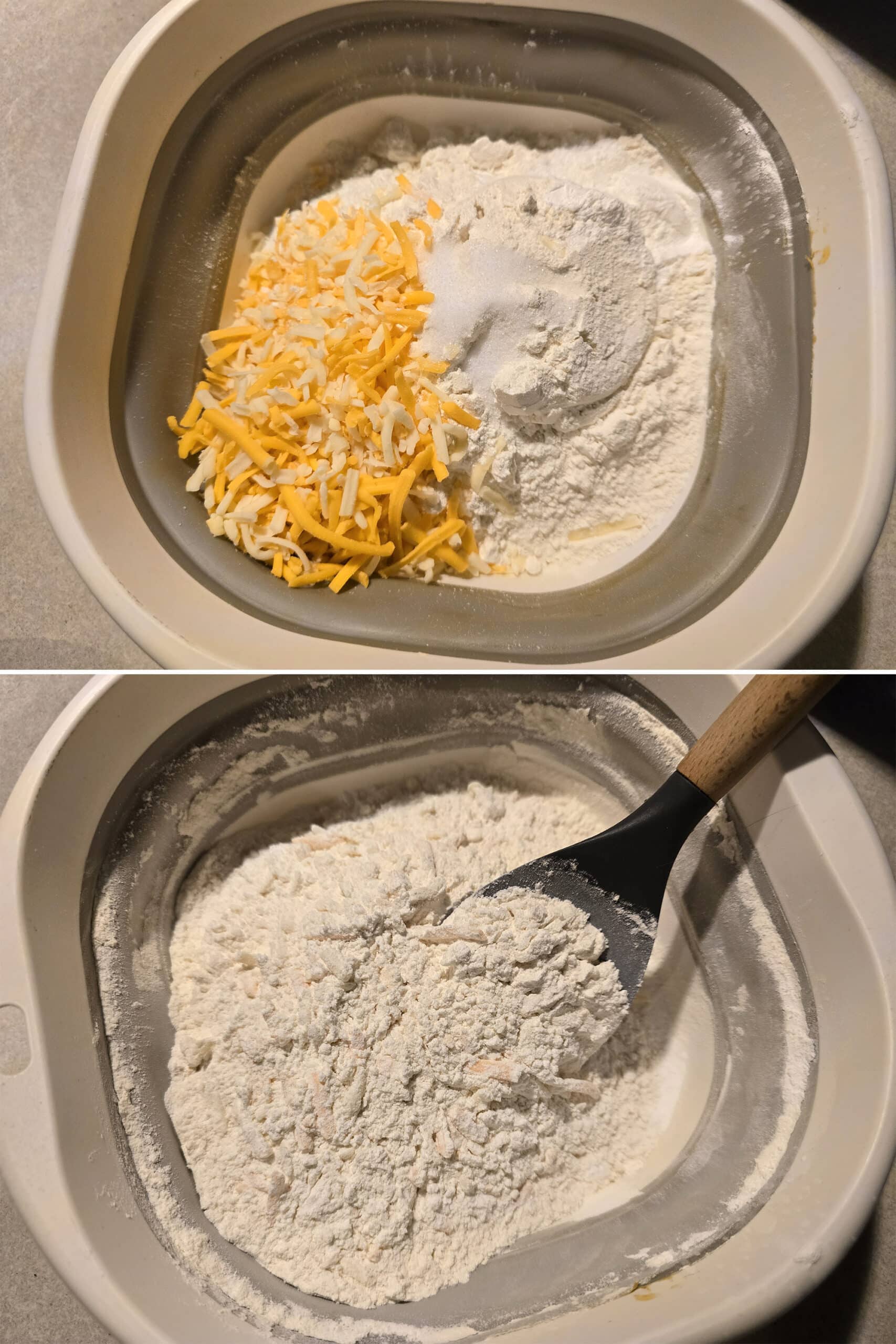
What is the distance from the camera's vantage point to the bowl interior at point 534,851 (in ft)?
2.02

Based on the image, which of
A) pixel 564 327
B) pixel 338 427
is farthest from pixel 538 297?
pixel 338 427

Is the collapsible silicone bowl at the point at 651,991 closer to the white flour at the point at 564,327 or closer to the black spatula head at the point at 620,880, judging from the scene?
the black spatula head at the point at 620,880

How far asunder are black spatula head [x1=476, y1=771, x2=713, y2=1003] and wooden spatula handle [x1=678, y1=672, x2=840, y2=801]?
38 mm

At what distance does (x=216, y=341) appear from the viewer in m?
0.74

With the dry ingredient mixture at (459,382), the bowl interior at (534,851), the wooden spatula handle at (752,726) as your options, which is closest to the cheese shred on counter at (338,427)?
the dry ingredient mixture at (459,382)

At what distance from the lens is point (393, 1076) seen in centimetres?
60

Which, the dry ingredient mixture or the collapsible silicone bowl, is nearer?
the collapsible silicone bowl

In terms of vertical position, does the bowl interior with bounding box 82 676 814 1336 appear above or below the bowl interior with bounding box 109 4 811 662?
below

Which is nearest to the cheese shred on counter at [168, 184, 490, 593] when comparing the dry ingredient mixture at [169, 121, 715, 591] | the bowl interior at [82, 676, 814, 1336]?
the dry ingredient mixture at [169, 121, 715, 591]

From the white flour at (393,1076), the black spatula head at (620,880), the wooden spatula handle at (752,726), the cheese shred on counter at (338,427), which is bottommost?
the white flour at (393,1076)

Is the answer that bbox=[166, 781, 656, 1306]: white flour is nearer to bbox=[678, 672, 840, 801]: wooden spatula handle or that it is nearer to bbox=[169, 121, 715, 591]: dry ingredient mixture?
bbox=[678, 672, 840, 801]: wooden spatula handle

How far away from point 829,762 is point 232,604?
49 centimetres

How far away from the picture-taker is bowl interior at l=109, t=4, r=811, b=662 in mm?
688

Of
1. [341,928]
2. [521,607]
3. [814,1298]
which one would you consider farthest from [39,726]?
[814,1298]
